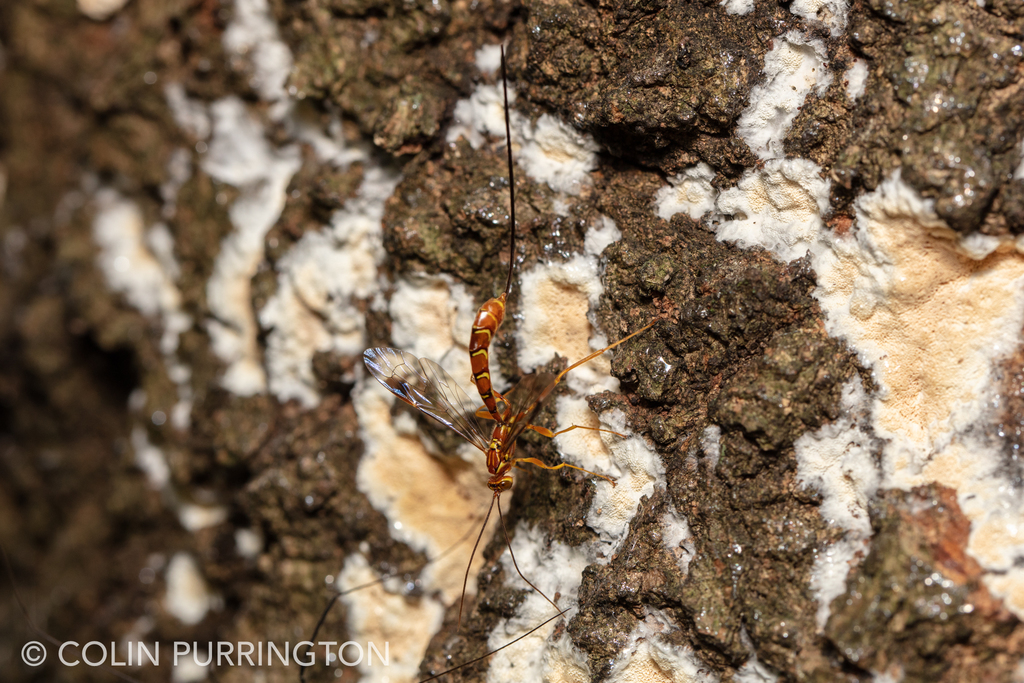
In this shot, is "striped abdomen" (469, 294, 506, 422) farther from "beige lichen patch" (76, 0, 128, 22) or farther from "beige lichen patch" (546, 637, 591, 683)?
"beige lichen patch" (76, 0, 128, 22)

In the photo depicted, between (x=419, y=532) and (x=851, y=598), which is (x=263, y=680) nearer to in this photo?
(x=419, y=532)

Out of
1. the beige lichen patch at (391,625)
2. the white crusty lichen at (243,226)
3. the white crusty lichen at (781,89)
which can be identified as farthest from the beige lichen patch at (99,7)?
the white crusty lichen at (781,89)

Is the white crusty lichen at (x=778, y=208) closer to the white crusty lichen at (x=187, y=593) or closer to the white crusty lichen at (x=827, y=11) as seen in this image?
the white crusty lichen at (x=827, y=11)

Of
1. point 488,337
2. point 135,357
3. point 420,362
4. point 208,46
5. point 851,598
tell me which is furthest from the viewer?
point 135,357

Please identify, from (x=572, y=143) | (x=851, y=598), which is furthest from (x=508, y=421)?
(x=851, y=598)

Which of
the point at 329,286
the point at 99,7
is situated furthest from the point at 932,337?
the point at 99,7

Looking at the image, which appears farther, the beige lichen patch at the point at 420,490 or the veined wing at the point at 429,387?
the beige lichen patch at the point at 420,490

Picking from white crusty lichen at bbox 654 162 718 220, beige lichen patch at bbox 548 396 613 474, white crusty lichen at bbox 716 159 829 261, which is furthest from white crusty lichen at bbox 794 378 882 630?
white crusty lichen at bbox 654 162 718 220
